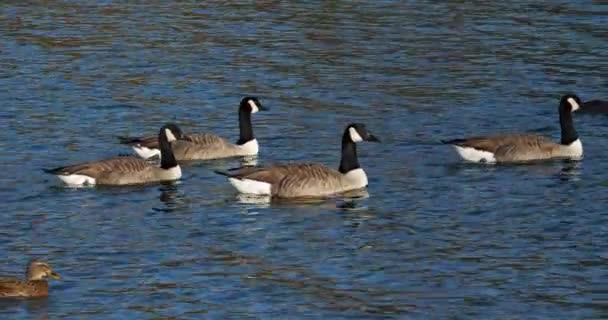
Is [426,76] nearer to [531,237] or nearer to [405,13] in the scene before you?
[405,13]

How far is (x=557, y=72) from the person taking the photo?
37.7 meters

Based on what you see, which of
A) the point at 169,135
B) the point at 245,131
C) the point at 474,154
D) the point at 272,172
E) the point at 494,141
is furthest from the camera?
the point at 245,131

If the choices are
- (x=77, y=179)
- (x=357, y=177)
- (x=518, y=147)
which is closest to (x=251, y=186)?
(x=357, y=177)

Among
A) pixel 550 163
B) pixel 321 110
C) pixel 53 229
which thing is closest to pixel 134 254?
pixel 53 229

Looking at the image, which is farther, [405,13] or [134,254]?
[405,13]

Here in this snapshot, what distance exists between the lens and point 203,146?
29406 mm

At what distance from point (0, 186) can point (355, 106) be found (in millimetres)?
9547

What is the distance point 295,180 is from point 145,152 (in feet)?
13.4

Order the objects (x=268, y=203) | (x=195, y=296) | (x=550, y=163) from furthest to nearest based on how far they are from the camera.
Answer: (x=550, y=163) → (x=268, y=203) → (x=195, y=296)

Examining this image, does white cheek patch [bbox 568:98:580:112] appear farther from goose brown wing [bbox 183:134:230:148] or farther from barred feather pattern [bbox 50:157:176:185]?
barred feather pattern [bbox 50:157:176:185]

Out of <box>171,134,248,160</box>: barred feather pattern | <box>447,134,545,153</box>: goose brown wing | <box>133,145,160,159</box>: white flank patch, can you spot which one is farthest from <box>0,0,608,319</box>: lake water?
<box>133,145,160,159</box>: white flank patch

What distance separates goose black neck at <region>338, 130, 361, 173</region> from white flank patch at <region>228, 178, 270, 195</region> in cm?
149

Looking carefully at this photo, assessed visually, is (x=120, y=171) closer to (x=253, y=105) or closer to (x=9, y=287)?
(x=253, y=105)

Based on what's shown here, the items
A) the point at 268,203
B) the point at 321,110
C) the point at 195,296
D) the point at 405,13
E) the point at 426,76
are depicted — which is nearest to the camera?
the point at 195,296
